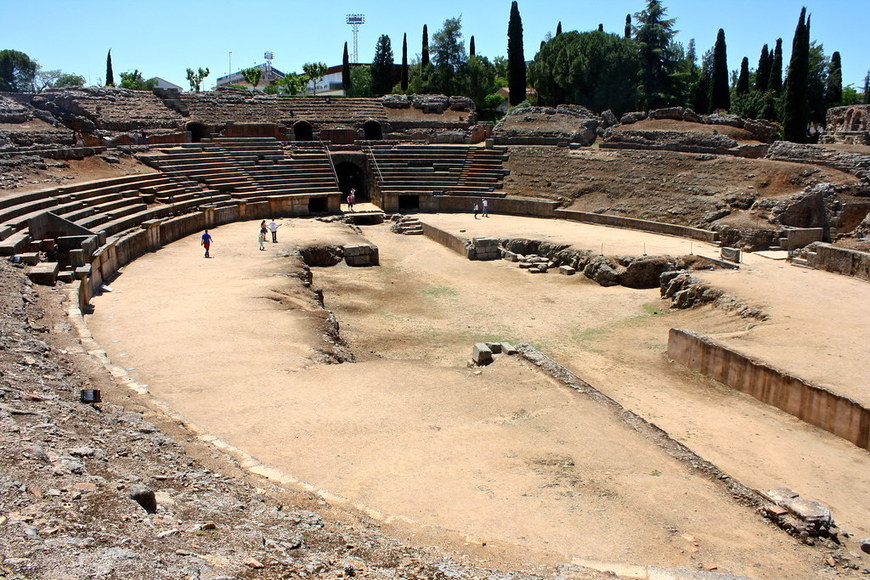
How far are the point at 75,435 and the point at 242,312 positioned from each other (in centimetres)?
759

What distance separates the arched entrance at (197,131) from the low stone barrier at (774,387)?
2842cm

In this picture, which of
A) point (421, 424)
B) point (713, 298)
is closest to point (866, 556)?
point (421, 424)

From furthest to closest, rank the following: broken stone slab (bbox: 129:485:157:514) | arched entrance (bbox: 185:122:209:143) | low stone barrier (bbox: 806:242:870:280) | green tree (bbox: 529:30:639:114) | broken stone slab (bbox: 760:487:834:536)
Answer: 1. green tree (bbox: 529:30:639:114)
2. arched entrance (bbox: 185:122:209:143)
3. low stone barrier (bbox: 806:242:870:280)
4. broken stone slab (bbox: 760:487:834:536)
5. broken stone slab (bbox: 129:485:157:514)

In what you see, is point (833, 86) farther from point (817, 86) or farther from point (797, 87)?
point (797, 87)

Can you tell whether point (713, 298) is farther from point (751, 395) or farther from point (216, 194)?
point (216, 194)

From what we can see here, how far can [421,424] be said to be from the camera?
8914 millimetres

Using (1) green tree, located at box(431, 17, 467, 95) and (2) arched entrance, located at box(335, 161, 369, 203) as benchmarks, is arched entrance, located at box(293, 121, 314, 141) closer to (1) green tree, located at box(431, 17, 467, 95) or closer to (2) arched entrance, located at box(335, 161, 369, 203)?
(2) arched entrance, located at box(335, 161, 369, 203)

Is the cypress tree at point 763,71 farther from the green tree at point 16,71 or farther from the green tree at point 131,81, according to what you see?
the green tree at point 16,71

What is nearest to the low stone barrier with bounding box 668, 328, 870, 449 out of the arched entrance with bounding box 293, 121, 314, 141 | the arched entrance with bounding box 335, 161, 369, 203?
the arched entrance with bounding box 335, 161, 369, 203

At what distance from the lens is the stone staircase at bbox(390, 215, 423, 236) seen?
28.4 metres

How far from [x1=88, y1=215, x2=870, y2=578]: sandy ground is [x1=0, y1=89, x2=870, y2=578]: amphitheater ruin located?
5 centimetres

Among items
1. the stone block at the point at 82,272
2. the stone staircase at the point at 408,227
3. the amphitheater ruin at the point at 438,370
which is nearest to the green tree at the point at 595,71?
the amphitheater ruin at the point at 438,370

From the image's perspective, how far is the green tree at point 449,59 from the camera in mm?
50094

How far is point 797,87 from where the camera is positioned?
35.4 metres
